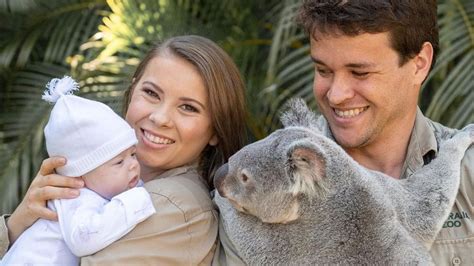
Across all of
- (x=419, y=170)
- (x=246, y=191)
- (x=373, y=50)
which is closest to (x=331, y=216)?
(x=246, y=191)

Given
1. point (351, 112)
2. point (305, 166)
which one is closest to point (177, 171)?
point (351, 112)

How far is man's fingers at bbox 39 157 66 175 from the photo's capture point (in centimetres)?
296

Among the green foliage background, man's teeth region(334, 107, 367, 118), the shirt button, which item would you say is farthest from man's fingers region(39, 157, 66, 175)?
the green foliage background

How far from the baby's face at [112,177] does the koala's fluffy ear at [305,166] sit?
68cm

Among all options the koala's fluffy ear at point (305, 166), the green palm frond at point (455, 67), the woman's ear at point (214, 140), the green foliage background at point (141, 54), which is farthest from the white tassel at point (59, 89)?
the green palm frond at point (455, 67)

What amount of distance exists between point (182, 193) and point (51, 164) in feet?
1.56

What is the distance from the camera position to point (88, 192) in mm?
2951

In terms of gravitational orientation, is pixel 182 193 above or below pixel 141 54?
above

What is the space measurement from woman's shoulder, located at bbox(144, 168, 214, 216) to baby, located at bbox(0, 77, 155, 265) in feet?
0.26

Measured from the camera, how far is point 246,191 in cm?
271

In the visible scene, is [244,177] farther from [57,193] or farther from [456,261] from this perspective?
[456,261]

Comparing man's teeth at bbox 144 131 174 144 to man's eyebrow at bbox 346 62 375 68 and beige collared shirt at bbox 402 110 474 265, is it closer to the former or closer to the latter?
man's eyebrow at bbox 346 62 375 68

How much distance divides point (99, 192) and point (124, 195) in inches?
6.5

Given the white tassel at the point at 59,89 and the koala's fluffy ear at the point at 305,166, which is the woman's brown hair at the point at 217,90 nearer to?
the white tassel at the point at 59,89
